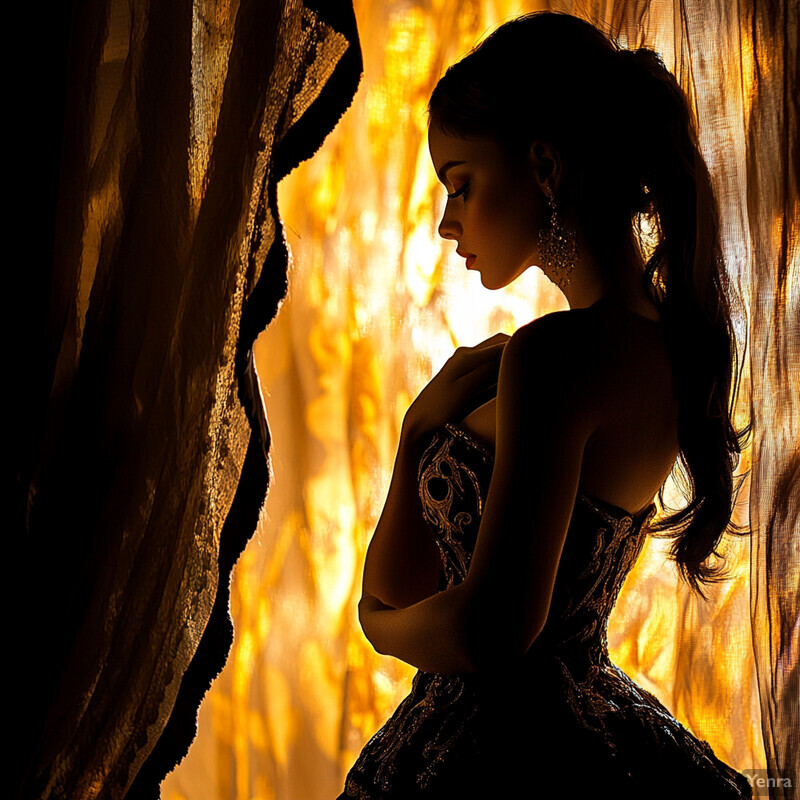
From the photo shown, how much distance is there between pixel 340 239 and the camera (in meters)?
1.32

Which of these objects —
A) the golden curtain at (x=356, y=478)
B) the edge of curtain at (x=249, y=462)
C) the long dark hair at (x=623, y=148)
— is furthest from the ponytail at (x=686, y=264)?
the golden curtain at (x=356, y=478)

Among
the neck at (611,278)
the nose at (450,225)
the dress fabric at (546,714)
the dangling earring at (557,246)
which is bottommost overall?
the dress fabric at (546,714)

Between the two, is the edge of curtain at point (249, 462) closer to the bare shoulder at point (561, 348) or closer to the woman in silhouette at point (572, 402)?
the woman in silhouette at point (572, 402)

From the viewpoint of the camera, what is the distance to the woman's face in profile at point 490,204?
2.64 ft

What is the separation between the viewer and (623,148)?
0.80 m

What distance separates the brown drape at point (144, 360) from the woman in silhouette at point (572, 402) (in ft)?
0.52

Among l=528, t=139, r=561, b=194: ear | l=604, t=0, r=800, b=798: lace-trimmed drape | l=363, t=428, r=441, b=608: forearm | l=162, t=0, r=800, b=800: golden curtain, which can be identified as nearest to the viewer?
l=528, t=139, r=561, b=194: ear

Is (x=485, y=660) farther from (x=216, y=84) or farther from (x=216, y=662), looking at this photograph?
(x=216, y=84)

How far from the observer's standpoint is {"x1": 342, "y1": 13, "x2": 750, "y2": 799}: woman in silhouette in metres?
0.73

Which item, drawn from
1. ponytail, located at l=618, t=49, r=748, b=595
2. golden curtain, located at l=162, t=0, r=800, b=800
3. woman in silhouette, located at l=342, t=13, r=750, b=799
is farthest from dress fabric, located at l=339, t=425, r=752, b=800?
golden curtain, located at l=162, t=0, r=800, b=800

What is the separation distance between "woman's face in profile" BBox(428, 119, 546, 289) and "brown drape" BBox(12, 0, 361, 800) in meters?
0.12

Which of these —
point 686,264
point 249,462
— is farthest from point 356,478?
point 686,264

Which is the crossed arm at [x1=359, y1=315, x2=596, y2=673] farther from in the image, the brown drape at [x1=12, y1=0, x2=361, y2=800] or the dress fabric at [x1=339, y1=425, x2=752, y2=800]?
the brown drape at [x1=12, y1=0, x2=361, y2=800]

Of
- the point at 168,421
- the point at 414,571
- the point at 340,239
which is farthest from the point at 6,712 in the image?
the point at 340,239
